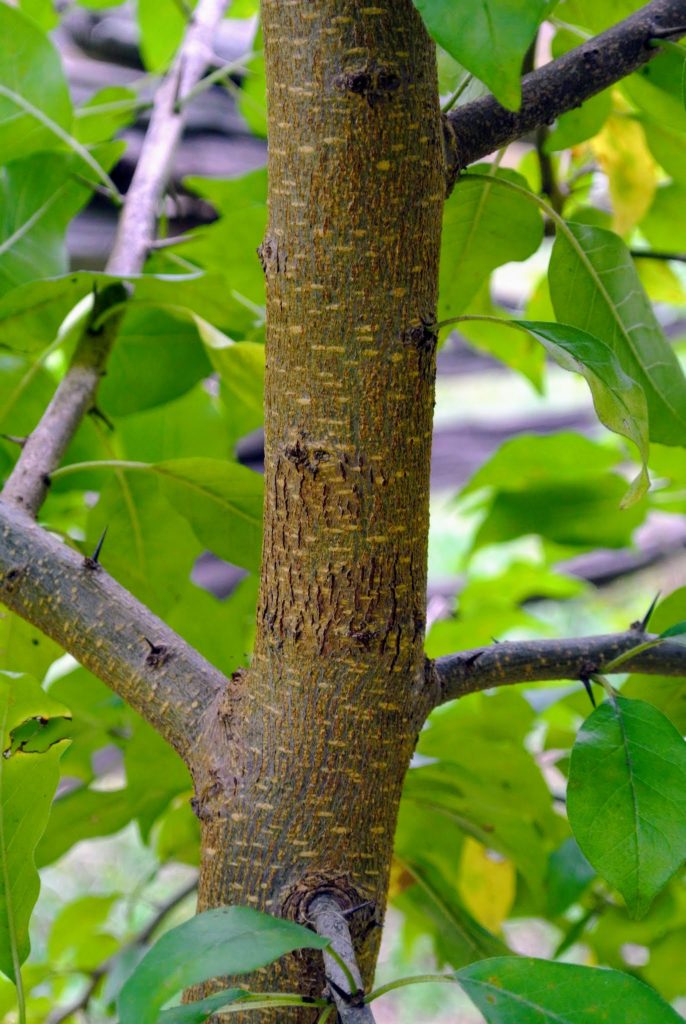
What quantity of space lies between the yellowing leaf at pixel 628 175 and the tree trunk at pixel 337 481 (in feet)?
1.44

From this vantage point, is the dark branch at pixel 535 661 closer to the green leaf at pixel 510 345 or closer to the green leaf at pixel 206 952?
the green leaf at pixel 206 952

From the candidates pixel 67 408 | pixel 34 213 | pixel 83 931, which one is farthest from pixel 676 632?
pixel 83 931

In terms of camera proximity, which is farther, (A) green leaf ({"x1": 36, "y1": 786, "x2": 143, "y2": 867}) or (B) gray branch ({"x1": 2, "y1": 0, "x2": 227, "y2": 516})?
(A) green leaf ({"x1": 36, "y1": 786, "x2": 143, "y2": 867})

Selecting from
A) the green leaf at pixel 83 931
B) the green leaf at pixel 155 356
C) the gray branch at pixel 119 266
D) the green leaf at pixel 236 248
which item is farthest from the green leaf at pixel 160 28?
the green leaf at pixel 83 931

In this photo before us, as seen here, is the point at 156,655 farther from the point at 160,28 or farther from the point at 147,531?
the point at 160,28

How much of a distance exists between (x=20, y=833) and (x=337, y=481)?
0.16 m

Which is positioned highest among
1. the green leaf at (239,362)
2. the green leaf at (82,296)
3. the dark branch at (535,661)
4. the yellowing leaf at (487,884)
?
the green leaf at (82,296)

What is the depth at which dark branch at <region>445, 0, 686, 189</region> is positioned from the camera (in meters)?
0.32

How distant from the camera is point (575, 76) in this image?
331 mm

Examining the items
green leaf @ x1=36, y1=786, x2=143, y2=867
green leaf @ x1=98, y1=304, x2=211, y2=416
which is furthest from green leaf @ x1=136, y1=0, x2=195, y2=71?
green leaf @ x1=36, y1=786, x2=143, y2=867

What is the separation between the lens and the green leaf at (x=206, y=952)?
0.22 meters

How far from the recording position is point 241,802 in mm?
319

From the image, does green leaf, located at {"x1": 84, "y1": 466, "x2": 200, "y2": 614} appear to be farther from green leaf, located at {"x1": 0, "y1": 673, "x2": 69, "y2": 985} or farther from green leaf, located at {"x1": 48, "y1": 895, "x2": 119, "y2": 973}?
green leaf, located at {"x1": 48, "y1": 895, "x2": 119, "y2": 973}

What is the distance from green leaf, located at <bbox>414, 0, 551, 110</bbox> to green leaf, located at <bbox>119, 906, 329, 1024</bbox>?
0.70ft
